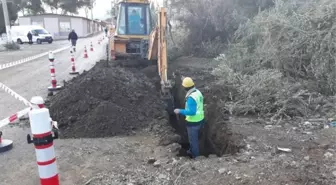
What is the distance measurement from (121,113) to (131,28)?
6699 mm

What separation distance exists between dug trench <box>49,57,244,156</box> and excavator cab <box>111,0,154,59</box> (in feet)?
12.4

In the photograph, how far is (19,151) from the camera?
5.22 m

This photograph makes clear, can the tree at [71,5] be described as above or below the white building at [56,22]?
above

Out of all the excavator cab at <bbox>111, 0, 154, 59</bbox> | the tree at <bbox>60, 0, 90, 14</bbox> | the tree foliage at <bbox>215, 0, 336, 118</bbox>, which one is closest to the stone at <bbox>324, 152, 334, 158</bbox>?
the tree foliage at <bbox>215, 0, 336, 118</bbox>

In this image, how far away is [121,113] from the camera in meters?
6.35

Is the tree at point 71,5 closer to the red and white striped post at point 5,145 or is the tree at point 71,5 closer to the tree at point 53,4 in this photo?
the tree at point 53,4

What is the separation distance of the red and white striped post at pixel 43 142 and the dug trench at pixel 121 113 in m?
2.80

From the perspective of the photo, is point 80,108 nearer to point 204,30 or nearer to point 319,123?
point 319,123

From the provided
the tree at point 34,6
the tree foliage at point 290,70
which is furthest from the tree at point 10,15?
the tree foliage at point 290,70

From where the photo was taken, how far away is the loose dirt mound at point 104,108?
19.7ft

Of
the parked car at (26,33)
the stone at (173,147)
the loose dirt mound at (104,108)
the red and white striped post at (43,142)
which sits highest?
the parked car at (26,33)

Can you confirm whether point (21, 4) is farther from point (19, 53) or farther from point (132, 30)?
point (132, 30)

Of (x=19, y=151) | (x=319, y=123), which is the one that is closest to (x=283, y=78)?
(x=319, y=123)

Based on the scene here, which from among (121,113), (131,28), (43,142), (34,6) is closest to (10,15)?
(34,6)
